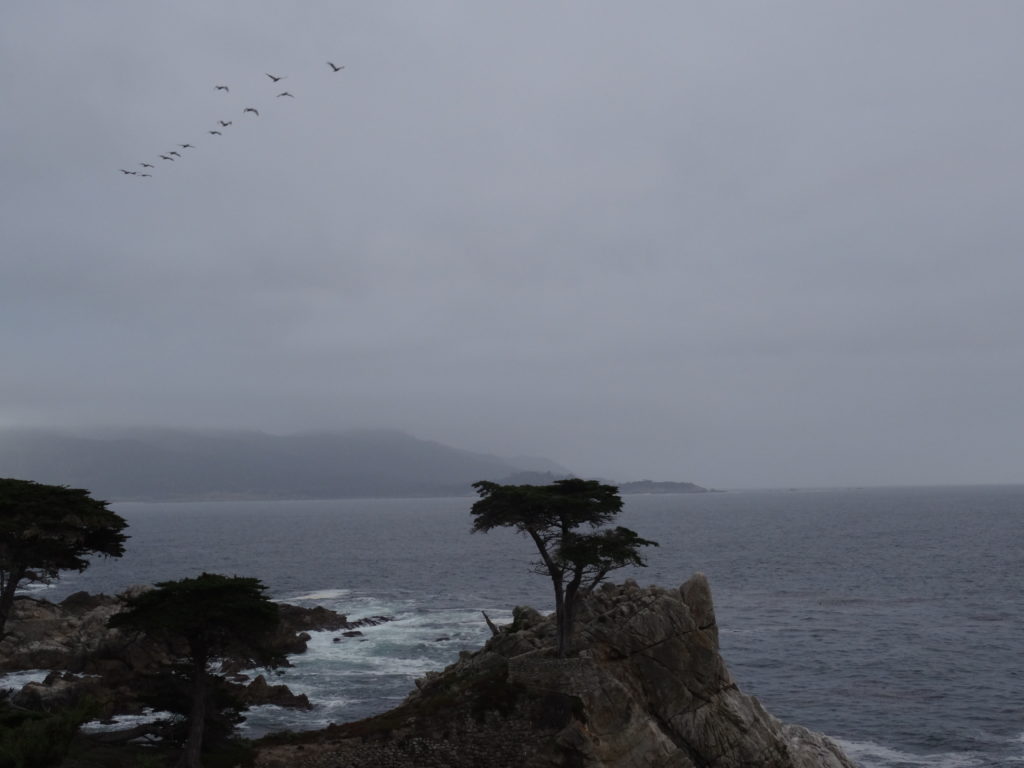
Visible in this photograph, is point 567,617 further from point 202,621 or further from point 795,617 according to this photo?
point 795,617

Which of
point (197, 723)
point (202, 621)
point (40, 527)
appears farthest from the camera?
point (40, 527)

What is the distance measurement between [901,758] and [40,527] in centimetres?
4038

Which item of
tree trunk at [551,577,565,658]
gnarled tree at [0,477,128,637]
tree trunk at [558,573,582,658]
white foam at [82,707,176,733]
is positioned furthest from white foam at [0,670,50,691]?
tree trunk at [558,573,582,658]

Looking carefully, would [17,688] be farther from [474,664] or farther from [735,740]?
[735,740]

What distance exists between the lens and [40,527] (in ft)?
103

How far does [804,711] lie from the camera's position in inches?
1853

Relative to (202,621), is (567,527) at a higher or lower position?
higher

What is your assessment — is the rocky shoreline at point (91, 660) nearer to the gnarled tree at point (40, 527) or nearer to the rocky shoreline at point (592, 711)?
the rocky shoreline at point (592, 711)

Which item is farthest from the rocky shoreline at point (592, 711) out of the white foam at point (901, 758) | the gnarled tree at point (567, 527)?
the white foam at point (901, 758)

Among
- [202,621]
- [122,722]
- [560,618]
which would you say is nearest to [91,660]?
[122,722]

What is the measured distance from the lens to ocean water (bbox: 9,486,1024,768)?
4594 cm

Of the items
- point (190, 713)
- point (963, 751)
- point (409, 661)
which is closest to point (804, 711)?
point (963, 751)

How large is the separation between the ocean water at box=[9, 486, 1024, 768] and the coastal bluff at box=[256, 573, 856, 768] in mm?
9613

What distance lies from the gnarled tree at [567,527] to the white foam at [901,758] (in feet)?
50.5
